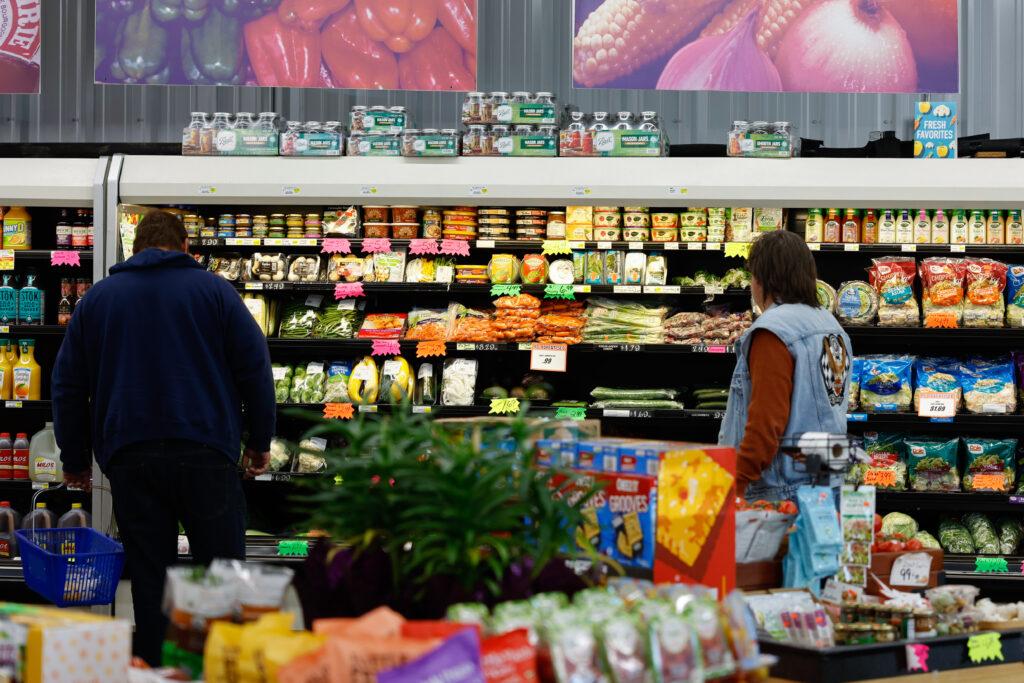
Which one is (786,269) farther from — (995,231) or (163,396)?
(995,231)

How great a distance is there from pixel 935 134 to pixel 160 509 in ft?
13.3

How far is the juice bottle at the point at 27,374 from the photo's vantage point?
236 inches

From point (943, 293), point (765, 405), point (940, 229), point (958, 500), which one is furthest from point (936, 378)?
point (765, 405)

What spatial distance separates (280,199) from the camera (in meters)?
5.62

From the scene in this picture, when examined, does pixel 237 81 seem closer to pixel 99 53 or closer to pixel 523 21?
pixel 99 53

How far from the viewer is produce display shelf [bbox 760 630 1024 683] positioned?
2.30 m

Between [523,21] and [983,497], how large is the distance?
3.58 meters

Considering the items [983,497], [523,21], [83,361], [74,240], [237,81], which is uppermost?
[523,21]

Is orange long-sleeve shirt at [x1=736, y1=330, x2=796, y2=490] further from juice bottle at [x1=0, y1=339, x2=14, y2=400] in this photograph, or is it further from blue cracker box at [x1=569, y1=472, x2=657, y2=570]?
juice bottle at [x1=0, y1=339, x2=14, y2=400]

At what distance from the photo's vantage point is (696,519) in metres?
2.23

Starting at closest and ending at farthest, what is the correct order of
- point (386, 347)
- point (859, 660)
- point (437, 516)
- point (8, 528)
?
point (437, 516) < point (859, 660) < point (386, 347) < point (8, 528)

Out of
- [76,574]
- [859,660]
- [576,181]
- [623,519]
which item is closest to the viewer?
[623,519]

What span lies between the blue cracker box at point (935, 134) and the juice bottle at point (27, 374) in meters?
4.58

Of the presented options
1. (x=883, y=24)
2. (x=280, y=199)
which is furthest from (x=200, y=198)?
(x=883, y=24)
